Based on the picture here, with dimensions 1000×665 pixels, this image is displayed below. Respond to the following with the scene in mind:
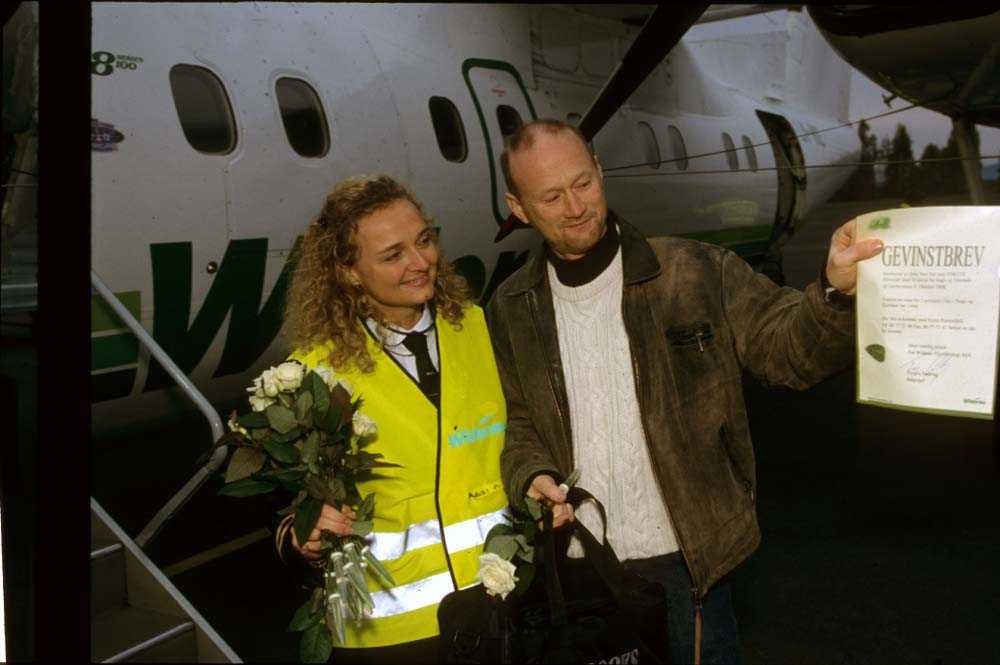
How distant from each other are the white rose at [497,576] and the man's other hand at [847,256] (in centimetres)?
78

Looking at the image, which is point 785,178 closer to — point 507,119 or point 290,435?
point 507,119

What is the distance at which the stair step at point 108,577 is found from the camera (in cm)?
343

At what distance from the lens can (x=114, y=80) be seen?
4.56m

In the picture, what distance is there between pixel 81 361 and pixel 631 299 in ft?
4.31

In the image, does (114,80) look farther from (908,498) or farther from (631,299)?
(908,498)

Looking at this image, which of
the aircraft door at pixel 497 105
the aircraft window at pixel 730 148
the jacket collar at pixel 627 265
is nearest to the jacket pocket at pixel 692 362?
the jacket collar at pixel 627 265

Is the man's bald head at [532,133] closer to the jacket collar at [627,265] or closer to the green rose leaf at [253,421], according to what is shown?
the jacket collar at [627,265]

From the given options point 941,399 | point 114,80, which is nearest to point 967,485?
point 941,399

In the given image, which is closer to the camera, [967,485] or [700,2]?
[967,485]

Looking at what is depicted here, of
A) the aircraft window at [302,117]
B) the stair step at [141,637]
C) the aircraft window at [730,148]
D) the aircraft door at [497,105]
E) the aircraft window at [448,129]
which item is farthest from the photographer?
the aircraft window at [730,148]

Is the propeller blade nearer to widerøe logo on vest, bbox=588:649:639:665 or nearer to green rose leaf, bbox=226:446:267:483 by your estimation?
green rose leaf, bbox=226:446:267:483

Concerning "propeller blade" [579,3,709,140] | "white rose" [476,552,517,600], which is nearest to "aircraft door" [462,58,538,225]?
"propeller blade" [579,3,709,140]

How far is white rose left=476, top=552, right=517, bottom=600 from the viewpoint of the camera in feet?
5.74

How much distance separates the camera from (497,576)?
5.74 ft
